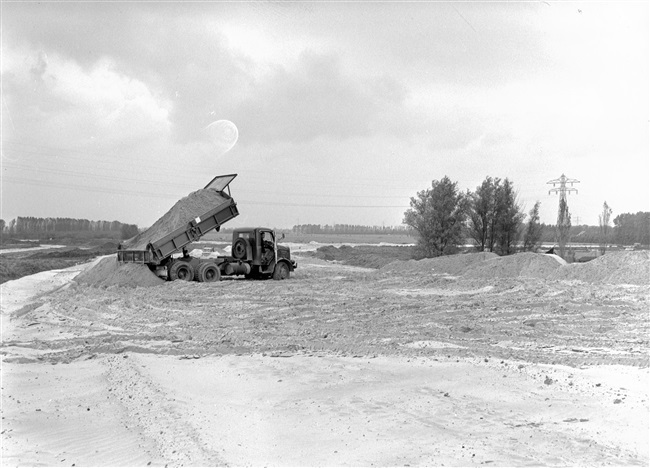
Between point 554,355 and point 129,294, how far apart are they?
1328 cm

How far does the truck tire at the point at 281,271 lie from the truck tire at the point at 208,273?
88.4 inches

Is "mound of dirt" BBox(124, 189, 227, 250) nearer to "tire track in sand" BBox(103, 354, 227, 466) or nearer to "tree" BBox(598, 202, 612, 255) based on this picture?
"tire track in sand" BBox(103, 354, 227, 466)

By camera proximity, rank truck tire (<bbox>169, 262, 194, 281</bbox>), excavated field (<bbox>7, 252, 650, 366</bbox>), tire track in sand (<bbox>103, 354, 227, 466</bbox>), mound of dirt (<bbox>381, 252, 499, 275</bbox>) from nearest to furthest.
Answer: tire track in sand (<bbox>103, 354, 227, 466</bbox>)
excavated field (<bbox>7, 252, 650, 366</bbox>)
truck tire (<bbox>169, 262, 194, 281</bbox>)
mound of dirt (<bbox>381, 252, 499, 275</bbox>)

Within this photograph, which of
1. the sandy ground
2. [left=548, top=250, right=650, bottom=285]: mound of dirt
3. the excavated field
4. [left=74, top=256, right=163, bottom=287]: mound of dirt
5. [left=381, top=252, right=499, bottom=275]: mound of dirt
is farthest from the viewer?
[left=381, top=252, right=499, bottom=275]: mound of dirt

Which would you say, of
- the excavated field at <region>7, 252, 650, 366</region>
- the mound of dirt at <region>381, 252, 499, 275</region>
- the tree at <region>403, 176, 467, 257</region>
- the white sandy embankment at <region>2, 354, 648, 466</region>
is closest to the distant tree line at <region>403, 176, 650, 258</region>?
the tree at <region>403, 176, 467, 257</region>

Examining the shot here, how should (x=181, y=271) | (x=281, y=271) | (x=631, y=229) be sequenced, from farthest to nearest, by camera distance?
(x=631, y=229), (x=281, y=271), (x=181, y=271)

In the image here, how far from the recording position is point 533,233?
129 ft

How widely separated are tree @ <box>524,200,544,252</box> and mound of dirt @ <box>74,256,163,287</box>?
26.8 meters

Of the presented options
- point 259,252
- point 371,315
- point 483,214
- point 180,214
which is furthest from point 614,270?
point 483,214

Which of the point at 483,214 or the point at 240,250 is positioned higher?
the point at 483,214

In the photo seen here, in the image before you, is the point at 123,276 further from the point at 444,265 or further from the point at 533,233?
the point at 533,233

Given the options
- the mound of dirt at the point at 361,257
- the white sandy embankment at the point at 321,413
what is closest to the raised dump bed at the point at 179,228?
→ the white sandy embankment at the point at 321,413

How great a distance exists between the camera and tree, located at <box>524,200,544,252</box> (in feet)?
129

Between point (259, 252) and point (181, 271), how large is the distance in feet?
9.69
